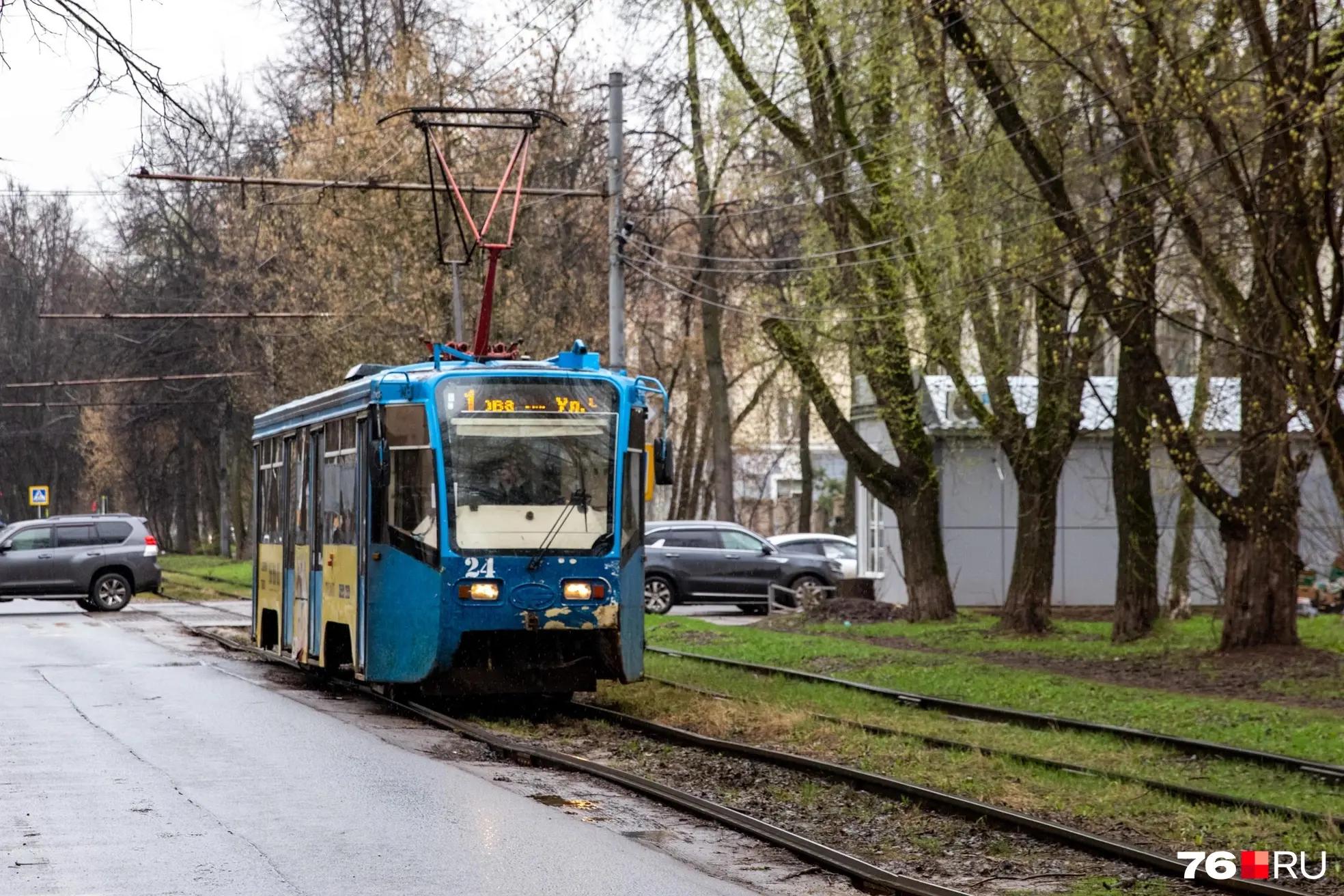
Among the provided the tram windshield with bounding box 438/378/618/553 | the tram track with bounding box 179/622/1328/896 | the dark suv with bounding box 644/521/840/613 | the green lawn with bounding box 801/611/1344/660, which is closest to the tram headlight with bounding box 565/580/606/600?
the tram windshield with bounding box 438/378/618/553

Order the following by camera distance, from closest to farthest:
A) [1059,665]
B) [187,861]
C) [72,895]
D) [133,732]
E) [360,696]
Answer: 1. [72,895]
2. [187,861]
3. [133,732]
4. [360,696]
5. [1059,665]

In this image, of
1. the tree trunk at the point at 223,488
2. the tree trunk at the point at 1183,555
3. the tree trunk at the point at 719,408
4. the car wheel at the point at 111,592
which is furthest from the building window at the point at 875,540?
the tree trunk at the point at 223,488

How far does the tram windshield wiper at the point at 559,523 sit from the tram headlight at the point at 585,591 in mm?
305

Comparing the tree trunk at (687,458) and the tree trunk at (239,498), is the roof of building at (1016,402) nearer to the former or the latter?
the tree trunk at (687,458)

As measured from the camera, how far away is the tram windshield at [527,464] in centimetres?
1564

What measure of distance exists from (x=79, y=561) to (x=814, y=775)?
2502cm

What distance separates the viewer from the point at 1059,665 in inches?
866

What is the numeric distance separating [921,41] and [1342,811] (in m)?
14.0

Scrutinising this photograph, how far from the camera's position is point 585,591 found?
15758 mm

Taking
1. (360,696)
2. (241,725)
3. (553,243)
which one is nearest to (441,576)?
(241,725)

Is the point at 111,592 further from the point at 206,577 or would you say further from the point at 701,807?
the point at 701,807

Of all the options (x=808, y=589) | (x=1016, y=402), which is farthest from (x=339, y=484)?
(x=808, y=589)

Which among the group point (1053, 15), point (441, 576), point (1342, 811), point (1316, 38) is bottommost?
point (1342, 811)

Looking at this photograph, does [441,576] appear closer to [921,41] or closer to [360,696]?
[360,696]
